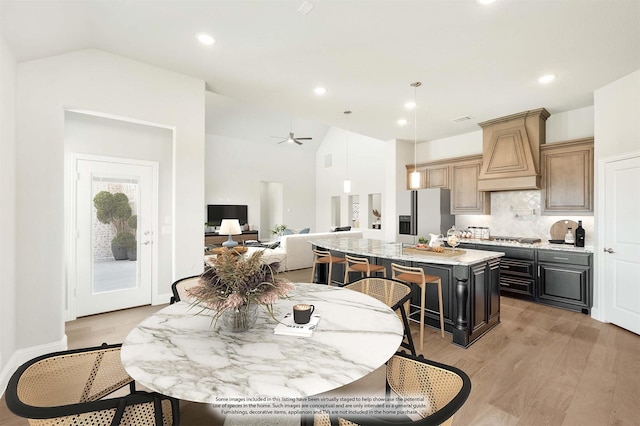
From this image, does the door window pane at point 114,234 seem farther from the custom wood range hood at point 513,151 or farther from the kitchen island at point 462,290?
the custom wood range hood at point 513,151

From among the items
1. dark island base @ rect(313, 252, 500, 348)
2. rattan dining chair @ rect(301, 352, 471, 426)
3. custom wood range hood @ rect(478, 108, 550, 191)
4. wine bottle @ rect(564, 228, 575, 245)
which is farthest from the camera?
custom wood range hood @ rect(478, 108, 550, 191)

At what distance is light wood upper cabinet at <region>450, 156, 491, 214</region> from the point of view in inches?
205

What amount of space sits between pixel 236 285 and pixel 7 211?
2.37 metres

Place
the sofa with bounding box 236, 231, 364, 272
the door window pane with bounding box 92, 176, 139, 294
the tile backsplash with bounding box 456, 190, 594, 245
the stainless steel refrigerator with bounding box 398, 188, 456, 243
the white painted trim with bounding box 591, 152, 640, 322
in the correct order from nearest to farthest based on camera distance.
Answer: the white painted trim with bounding box 591, 152, 640, 322 → the door window pane with bounding box 92, 176, 139, 294 → the tile backsplash with bounding box 456, 190, 594, 245 → the stainless steel refrigerator with bounding box 398, 188, 456, 243 → the sofa with bounding box 236, 231, 364, 272

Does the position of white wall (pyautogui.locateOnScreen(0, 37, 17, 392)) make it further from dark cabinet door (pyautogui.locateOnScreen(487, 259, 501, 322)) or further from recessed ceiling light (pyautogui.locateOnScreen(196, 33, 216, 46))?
dark cabinet door (pyautogui.locateOnScreen(487, 259, 501, 322))

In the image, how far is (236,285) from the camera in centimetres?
130

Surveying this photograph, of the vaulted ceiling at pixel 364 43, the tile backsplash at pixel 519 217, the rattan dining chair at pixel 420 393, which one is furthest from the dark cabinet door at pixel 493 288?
the rattan dining chair at pixel 420 393

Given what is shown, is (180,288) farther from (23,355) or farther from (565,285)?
(565,285)

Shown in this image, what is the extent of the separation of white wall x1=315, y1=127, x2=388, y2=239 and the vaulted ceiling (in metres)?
4.86

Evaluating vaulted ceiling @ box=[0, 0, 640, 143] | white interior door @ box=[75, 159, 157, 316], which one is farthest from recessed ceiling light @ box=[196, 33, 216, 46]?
white interior door @ box=[75, 159, 157, 316]

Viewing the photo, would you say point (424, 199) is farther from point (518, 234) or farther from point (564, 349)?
point (564, 349)

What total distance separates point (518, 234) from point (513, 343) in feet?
8.83

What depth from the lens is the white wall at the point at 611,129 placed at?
10.5ft

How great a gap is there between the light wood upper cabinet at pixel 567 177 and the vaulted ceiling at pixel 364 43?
0.67 metres
